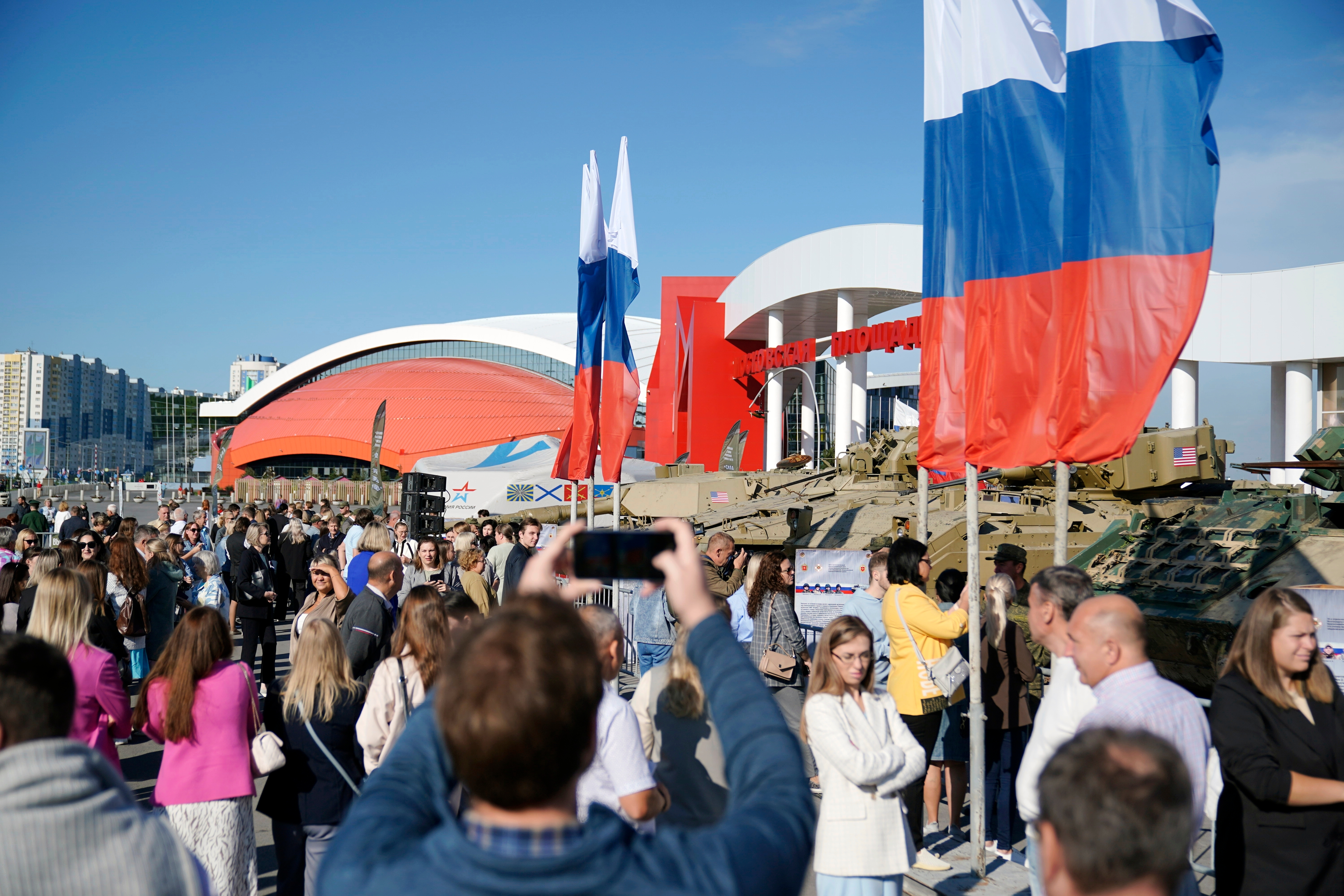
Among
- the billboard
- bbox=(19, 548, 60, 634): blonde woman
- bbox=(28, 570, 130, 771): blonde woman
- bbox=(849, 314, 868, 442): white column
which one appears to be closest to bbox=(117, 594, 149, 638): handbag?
bbox=(19, 548, 60, 634): blonde woman

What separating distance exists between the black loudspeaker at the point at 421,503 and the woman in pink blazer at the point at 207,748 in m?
12.0

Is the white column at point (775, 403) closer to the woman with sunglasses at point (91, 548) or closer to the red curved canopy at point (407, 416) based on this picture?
the woman with sunglasses at point (91, 548)

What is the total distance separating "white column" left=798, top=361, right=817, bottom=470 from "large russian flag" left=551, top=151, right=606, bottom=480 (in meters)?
19.8

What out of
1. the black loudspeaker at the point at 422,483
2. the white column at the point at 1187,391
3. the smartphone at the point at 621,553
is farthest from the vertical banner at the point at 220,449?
the smartphone at the point at 621,553

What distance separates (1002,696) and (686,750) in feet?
13.2

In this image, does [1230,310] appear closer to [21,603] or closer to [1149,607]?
[1149,607]

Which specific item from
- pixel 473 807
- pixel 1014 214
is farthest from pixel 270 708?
pixel 1014 214

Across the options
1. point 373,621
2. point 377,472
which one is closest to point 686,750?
point 373,621

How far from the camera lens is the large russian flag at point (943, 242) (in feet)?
24.8

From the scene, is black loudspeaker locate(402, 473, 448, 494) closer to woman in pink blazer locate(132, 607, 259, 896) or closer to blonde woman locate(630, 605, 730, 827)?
woman in pink blazer locate(132, 607, 259, 896)

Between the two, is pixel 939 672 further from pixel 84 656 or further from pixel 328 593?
pixel 328 593

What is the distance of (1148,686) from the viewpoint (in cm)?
356

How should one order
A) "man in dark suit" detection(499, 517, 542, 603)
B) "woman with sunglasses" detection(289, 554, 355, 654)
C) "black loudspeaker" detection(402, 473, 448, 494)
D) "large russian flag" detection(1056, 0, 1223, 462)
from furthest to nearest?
"black loudspeaker" detection(402, 473, 448, 494)
"man in dark suit" detection(499, 517, 542, 603)
"woman with sunglasses" detection(289, 554, 355, 654)
"large russian flag" detection(1056, 0, 1223, 462)

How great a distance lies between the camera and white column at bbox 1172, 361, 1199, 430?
2334 cm
